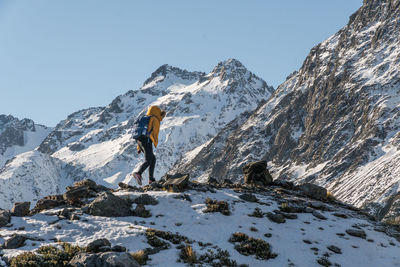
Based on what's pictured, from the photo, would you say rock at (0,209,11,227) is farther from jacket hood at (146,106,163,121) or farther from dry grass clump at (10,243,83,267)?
jacket hood at (146,106,163,121)

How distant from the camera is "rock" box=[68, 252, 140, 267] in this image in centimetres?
1119

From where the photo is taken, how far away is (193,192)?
62.8ft

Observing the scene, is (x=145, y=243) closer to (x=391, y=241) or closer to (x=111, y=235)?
(x=111, y=235)

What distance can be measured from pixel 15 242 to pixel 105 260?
137 inches

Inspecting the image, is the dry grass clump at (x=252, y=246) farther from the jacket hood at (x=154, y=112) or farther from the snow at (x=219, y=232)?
the jacket hood at (x=154, y=112)

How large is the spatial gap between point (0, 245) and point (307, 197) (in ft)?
51.1

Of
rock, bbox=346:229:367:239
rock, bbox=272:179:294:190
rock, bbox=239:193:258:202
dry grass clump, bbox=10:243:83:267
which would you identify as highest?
rock, bbox=272:179:294:190

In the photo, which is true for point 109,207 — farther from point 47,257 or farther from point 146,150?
point 146,150

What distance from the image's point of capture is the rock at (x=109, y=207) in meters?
16.0

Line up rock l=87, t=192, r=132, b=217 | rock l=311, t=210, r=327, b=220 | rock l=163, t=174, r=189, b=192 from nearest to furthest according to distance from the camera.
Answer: rock l=87, t=192, r=132, b=217 < rock l=311, t=210, r=327, b=220 < rock l=163, t=174, r=189, b=192

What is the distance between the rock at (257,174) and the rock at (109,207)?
10.3 meters

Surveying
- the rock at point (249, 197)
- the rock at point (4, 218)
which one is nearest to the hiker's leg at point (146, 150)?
the rock at point (249, 197)

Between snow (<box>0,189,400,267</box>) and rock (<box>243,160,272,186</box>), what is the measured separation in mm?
6929

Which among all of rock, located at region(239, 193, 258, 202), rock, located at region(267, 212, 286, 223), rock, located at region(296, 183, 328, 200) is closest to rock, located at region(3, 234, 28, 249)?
rock, located at region(267, 212, 286, 223)
